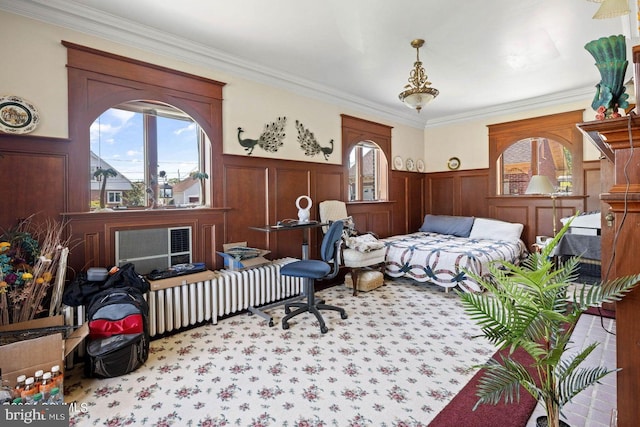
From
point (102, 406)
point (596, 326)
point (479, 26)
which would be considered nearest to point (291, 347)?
point (102, 406)

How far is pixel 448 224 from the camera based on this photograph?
219 inches

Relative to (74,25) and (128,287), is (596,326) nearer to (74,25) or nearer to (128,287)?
(128,287)

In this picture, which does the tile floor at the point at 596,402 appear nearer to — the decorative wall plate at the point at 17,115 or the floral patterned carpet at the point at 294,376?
the floral patterned carpet at the point at 294,376

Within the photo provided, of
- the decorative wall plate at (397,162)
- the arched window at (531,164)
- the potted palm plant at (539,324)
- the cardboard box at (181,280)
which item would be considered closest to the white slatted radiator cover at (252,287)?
the cardboard box at (181,280)

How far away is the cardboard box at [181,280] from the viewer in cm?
270

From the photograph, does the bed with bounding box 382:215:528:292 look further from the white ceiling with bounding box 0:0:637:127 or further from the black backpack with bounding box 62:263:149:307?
the black backpack with bounding box 62:263:149:307

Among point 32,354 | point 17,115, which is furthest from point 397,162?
point 32,354

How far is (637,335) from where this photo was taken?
1073 millimetres

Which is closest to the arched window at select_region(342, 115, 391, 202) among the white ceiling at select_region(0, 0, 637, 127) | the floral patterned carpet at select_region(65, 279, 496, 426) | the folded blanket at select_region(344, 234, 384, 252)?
the white ceiling at select_region(0, 0, 637, 127)

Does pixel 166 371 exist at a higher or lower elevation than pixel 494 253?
lower

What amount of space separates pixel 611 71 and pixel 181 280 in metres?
3.09

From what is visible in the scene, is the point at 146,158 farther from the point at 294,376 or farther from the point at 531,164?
the point at 531,164

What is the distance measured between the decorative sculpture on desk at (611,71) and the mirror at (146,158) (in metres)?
3.13

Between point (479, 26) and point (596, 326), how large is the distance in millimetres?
2889
